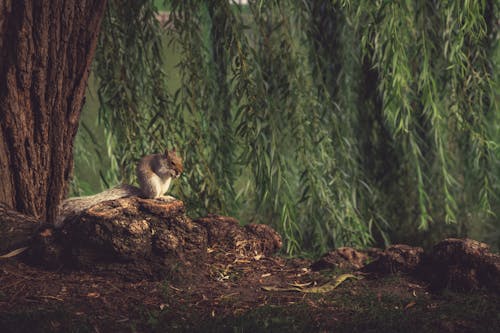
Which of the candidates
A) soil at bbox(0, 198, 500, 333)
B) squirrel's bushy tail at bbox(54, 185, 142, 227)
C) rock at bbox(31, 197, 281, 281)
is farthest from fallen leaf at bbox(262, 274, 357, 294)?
squirrel's bushy tail at bbox(54, 185, 142, 227)

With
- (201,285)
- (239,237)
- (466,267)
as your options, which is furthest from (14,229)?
(466,267)

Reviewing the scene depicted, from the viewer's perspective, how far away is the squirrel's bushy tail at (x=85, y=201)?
337 cm

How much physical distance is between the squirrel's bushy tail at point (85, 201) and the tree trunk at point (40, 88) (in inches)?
10.6

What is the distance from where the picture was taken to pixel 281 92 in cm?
459

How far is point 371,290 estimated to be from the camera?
320cm

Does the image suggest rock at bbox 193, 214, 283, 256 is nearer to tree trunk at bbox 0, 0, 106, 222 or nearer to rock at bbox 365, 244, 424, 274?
rock at bbox 365, 244, 424, 274

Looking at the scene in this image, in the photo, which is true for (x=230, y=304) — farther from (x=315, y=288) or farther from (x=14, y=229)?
(x=14, y=229)

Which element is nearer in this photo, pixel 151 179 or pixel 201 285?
pixel 201 285

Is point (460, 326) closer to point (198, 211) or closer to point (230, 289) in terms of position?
point (230, 289)

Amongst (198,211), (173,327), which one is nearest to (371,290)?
(173,327)

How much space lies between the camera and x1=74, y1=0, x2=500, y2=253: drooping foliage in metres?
4.28

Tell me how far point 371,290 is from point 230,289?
Result: 65 cm

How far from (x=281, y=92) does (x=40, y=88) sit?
1.68m

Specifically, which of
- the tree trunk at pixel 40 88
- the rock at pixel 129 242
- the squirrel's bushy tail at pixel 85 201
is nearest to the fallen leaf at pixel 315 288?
the rock at pixel 129 242
